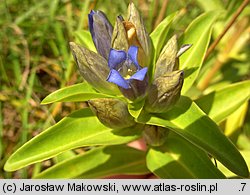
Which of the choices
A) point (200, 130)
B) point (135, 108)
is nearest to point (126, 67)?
point (135, 108)

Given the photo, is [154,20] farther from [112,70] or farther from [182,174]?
[112,70]

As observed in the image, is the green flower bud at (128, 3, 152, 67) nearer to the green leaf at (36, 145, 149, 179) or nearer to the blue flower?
the blue flower

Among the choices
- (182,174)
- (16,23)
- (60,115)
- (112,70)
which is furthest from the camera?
(16,23)

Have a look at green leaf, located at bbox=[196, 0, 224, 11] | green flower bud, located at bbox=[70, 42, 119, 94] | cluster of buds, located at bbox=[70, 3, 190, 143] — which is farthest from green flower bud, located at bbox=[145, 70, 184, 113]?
green leaf, located at bbox=[196, 0, 224, 11]

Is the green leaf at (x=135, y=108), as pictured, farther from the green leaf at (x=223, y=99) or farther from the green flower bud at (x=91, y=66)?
the green leaf at (x=223, y=99)

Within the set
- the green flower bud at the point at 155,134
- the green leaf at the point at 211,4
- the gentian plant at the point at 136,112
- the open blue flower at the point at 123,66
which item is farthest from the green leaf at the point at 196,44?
the green leaf at the point at 211,4

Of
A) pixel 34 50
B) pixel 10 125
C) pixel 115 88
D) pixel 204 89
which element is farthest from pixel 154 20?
pixel 115 88
